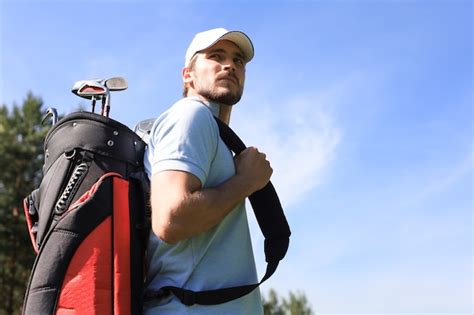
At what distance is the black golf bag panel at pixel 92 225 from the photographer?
2287 mm

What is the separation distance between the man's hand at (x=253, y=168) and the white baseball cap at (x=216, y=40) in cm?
68

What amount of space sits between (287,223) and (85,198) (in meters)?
0.94

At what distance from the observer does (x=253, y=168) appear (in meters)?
2.53

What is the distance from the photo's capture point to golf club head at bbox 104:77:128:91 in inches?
119

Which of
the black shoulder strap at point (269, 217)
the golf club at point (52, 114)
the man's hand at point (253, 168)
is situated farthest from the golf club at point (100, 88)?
the man's hand at point (253, 168)

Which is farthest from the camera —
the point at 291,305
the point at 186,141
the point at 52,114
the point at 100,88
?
the point at 291,305

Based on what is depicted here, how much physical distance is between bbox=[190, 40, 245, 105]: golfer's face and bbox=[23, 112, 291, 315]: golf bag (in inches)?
12.7

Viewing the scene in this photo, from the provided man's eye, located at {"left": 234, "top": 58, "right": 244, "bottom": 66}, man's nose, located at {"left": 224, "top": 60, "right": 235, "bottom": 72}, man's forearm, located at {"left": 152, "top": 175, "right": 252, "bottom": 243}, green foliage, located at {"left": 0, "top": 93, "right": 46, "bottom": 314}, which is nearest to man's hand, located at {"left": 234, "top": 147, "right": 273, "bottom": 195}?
man's forearm, located at {"left": 152, "top": 175, "right": 252, "bottom": 243}

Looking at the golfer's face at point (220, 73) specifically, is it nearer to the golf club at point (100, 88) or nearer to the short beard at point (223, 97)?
the short beard at point (223, 97)

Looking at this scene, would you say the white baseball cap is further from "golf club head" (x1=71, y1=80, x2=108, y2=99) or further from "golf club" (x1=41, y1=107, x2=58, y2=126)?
"golf club" (x1=41, y1=107, x2=58, y2=126)

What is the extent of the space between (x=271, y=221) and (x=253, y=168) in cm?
31

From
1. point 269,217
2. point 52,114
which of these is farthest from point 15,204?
point 269,217

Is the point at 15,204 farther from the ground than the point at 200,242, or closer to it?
farther from the ground

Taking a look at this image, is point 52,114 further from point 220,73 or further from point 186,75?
point 220,73
